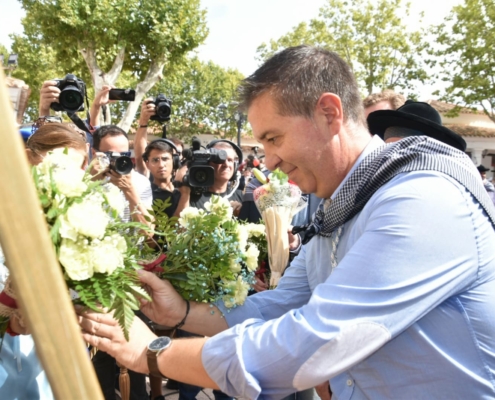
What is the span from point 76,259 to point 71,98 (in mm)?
3152

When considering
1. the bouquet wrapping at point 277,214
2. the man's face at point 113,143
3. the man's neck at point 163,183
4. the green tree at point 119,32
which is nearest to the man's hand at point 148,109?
the man's neck at point 163,183

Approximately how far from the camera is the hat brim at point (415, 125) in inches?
102

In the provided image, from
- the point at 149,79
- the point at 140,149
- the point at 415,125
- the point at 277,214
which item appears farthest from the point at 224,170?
the point at 149,79

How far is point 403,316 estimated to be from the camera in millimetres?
1261

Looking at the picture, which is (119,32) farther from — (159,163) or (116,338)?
(116,338)

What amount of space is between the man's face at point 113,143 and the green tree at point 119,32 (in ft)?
50.2

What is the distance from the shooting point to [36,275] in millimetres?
464

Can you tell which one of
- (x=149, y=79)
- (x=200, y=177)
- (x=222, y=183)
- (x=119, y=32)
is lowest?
(x=222, y=183)

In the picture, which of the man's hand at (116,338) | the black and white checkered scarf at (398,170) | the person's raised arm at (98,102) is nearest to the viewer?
the black and white checkered scarf at (398,170)

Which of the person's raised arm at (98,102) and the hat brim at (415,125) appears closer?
the hat brim at (415,125)

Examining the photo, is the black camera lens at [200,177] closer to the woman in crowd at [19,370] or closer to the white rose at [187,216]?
the white rose at [187,216]

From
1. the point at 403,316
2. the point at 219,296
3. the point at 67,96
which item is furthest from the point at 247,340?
the point at 67,96

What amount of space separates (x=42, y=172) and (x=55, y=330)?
47.5 inches

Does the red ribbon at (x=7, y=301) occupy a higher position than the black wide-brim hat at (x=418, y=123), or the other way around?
the black wide-brim hat at (x=418, y=123)
